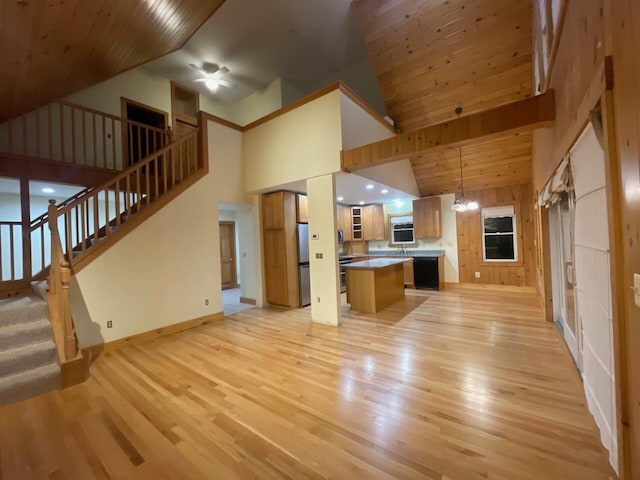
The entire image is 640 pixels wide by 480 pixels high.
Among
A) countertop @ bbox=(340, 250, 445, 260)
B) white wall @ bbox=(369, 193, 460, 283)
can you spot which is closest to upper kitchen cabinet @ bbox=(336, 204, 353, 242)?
countertop @ bbox=(340, 250, 445, 260)

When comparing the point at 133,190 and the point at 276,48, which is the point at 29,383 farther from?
the point at 276,48

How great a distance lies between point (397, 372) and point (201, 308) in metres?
3.48

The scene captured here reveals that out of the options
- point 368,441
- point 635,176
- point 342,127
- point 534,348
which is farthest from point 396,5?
point 368,441

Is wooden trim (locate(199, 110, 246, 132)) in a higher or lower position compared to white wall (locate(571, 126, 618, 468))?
higher

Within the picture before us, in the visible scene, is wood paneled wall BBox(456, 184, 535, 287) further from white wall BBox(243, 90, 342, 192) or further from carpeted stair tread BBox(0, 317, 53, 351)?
carpeted stair tread BBox(0, 317, 53, 351)

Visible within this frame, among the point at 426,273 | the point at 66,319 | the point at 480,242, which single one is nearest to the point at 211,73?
the point at 66,319

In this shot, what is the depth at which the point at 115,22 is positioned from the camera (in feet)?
10.4

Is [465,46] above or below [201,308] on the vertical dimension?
above

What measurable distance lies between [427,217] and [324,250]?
413cm

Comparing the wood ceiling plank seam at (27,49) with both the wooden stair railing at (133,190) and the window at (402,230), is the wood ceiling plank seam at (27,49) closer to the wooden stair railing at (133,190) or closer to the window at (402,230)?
the wooden stair railing at (133,190)

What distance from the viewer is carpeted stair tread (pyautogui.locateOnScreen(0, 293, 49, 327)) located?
2848 mm

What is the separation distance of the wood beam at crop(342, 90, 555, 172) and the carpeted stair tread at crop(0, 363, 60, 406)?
417cm

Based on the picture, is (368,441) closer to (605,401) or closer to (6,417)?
(605,401)

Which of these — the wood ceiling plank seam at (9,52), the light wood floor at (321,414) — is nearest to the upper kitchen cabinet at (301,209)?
the light wood floor at (321,414)
